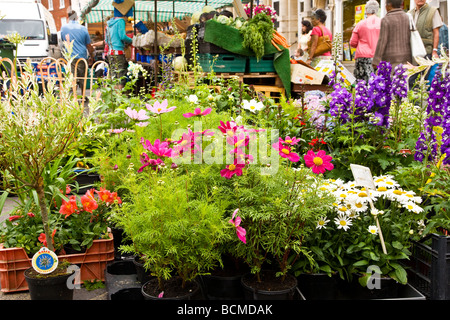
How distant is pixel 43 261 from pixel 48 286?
13 centimetres

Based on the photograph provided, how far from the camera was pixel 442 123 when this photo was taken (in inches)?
112

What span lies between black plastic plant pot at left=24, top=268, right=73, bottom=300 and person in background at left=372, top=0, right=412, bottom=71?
5.49m

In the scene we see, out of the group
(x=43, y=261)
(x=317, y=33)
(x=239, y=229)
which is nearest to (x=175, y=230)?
(x=239, y=229)

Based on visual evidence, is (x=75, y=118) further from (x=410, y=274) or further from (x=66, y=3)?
(x=66, y=3)

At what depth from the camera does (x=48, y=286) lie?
2416mm

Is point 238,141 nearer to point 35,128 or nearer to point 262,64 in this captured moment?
point 35,128

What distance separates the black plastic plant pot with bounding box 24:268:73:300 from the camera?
2406 millimetres

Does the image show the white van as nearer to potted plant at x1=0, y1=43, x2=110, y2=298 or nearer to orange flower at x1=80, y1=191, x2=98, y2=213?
orange flower at x1=80, y1=191, x2=98, y2=213

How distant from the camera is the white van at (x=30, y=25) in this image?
15.5 meters

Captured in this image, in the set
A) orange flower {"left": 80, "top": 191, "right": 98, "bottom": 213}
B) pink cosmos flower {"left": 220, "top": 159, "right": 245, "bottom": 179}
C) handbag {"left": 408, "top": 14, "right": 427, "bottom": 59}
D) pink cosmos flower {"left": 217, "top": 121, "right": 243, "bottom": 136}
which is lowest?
orange flower {"left": 80, "top": 191, "right": 98, "bottom": 213}

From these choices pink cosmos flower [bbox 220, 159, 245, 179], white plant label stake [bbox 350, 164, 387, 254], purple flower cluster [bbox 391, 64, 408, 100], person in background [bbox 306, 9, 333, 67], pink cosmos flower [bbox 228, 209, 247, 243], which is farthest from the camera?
person in background [bbox 306, 9, 333, 67]

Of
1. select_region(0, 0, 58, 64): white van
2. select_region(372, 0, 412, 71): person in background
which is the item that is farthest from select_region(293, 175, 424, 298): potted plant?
select_region(0, 0, 58, 64): white van
